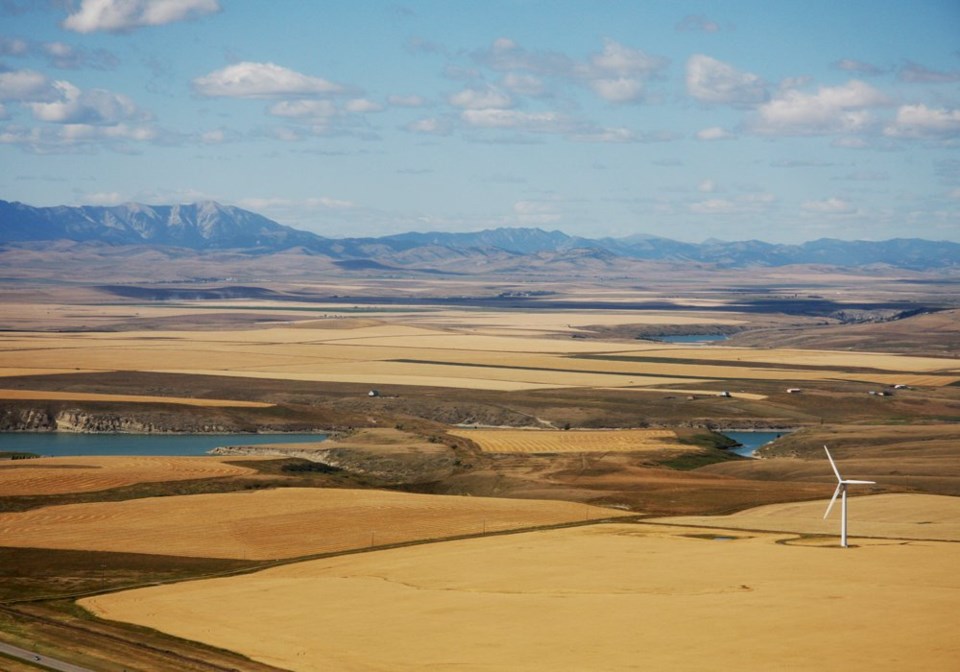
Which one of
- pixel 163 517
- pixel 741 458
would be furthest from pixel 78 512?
pixel 741 458

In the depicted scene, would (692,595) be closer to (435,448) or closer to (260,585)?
(260,585)

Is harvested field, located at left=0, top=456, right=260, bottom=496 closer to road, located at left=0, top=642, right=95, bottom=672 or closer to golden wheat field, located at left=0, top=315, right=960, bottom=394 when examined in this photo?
road, located at left=0, top=642, right=95, bottom=672

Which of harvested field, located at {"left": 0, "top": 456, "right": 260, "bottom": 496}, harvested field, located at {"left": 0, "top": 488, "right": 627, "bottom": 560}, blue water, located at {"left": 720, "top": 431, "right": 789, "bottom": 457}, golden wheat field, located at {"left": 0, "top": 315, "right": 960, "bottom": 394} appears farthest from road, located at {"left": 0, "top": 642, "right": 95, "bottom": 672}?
golden wheat field, located at {"left": 0, "top": 315, "right": 960, "bottom": 394}

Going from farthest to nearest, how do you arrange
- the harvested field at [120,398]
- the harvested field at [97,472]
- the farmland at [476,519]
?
the harvested field at [120,398] → the harvested field at [97,472] → the farmland at [476,519]

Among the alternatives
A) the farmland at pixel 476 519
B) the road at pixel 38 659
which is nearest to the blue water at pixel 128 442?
the farmland at pixel 476 519

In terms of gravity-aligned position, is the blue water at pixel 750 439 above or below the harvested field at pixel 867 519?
below

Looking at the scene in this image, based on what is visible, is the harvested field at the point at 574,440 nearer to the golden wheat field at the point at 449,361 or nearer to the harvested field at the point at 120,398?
the harvested field at the point at 120,398

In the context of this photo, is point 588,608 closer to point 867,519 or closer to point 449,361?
point 867,519
